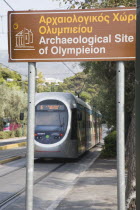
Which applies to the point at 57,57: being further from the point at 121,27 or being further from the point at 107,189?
the point at 107,189

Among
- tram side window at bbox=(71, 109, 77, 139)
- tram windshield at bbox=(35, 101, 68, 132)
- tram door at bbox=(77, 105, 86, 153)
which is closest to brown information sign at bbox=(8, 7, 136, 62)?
tram windshield at bbox=(35, 101, 68, 132)

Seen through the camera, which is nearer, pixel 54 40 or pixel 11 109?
pixel 54 40

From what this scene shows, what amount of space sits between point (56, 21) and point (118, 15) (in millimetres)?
699

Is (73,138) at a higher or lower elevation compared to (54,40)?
lower

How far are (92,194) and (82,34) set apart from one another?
6.41 meters

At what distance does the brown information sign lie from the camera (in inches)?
201

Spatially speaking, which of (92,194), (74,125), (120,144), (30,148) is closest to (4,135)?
(74,125)

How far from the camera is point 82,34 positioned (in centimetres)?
513

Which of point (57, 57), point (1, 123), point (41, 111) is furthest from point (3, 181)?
point (1, 123)

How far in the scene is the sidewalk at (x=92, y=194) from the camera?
365 inches

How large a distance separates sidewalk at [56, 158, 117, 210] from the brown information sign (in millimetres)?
4644

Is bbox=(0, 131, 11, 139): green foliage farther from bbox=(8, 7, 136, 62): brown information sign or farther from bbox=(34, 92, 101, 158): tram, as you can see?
bbox=(8, 7, 136, 62): brown information sign

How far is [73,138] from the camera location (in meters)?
21.8

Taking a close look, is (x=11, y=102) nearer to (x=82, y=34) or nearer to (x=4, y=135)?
(x=4, y=135)
